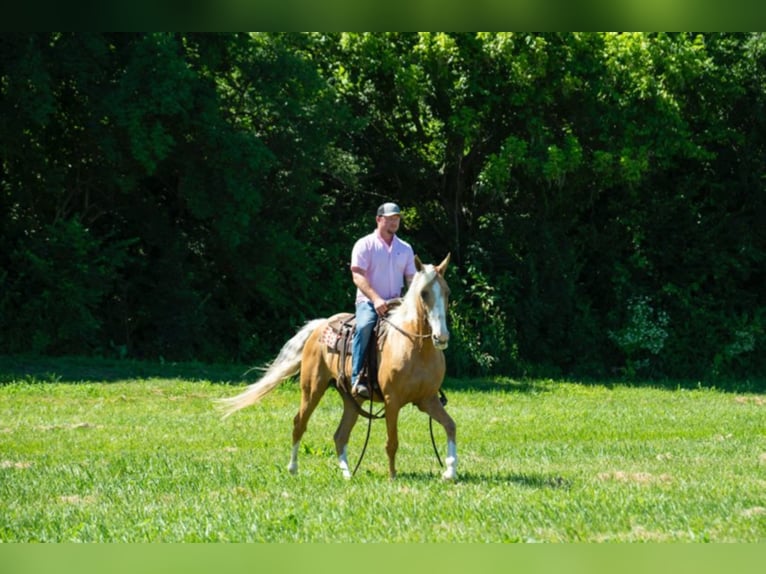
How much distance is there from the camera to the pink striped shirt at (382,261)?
33.1 ft

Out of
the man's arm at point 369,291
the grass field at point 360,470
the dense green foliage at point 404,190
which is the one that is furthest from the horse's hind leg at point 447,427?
the dense green foliage at point 404,190

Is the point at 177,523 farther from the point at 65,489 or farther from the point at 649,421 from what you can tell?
the point at 649,421

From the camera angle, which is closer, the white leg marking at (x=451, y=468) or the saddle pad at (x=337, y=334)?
the white leg marking at (x=451, y=468)

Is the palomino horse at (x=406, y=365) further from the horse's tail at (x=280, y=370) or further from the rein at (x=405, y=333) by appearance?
the horse's tail at (x=280, y=370)

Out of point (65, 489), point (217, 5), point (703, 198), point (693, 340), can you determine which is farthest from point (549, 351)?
point (217, 5)

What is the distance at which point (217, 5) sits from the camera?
1.75 metres

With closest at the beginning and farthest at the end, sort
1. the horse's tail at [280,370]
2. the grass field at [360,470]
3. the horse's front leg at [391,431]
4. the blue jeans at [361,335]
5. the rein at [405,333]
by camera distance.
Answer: the grass field at [360,470], the rein at [405,333], the horse's front leg at [391,431], the blue jeans at [361,335], the horse's tail at [280,370]

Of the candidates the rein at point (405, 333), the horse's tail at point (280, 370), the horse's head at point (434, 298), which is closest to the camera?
the horse's head at point (434, 298)

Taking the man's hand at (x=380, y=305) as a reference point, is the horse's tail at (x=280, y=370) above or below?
below

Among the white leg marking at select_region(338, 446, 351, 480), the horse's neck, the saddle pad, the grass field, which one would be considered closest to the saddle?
the saddle pad

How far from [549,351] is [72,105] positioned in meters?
14.3

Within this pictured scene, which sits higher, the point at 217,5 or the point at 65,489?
the point at 217,5

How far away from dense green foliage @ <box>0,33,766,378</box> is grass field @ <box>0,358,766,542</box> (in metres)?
5.04

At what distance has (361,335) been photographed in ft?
33.6
